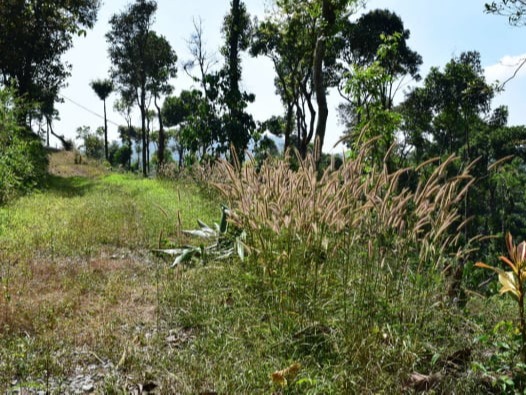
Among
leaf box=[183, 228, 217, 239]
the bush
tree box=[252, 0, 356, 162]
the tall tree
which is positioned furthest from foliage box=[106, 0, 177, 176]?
leaf box=[183, 228, 217, 239]

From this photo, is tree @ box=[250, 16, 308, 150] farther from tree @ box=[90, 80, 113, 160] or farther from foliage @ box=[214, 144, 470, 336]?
tree @ box=[90, 80, 113, 160]

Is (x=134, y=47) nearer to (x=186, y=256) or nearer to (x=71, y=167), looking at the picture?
(x=71, y=167)

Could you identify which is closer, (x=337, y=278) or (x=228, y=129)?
(x=337, y=278)


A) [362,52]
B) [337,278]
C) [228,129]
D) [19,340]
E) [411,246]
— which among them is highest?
[362,52]

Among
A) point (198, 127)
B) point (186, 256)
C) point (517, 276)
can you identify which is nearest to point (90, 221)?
point (186, 256)

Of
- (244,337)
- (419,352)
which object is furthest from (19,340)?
(419,352)

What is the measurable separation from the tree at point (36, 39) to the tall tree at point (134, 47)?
6.81 meters

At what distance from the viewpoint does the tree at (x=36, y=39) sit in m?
17.6

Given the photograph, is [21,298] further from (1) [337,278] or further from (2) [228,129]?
(2) [228,129]

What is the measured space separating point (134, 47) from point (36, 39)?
10719mm

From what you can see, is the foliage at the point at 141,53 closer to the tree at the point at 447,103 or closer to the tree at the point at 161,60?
the tree at the point at 161,60

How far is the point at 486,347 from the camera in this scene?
9.02 feet

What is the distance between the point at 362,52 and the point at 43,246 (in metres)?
18.2

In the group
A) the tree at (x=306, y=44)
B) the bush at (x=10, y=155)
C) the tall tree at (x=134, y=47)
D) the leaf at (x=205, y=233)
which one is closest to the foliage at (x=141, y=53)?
the tall tree at (x=134, y=47)
